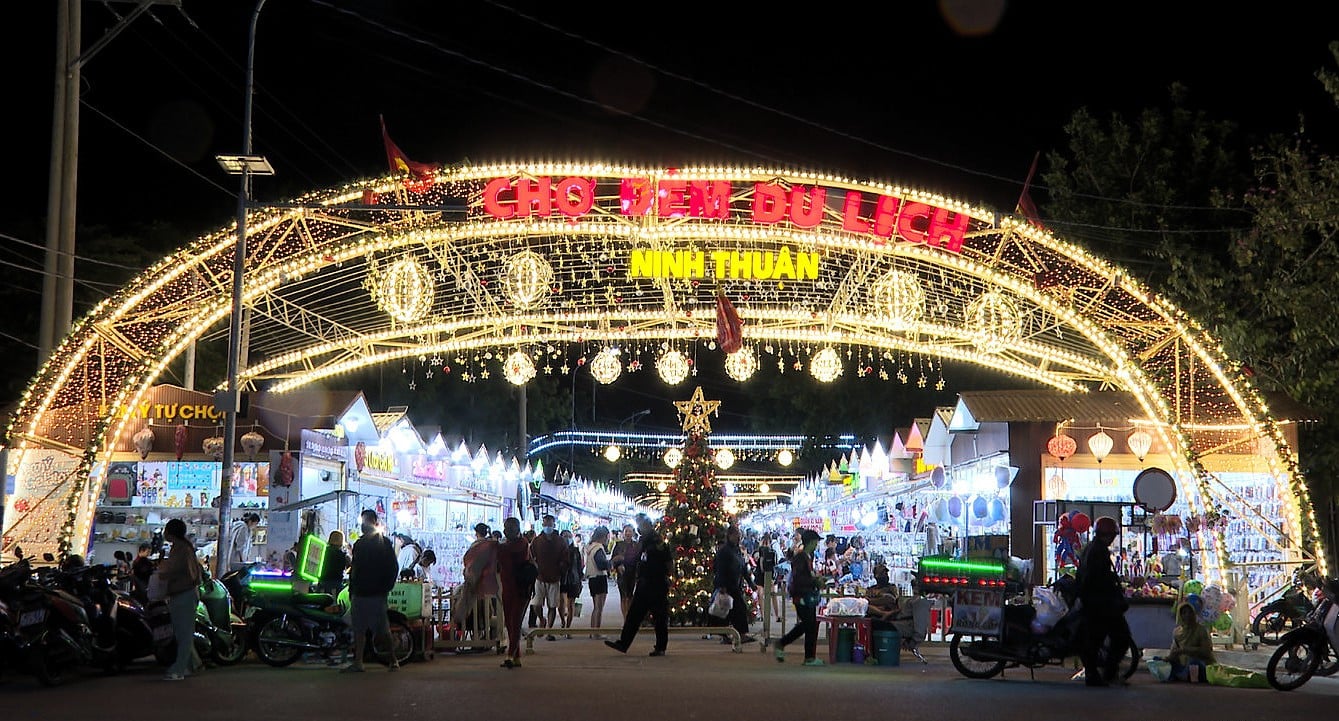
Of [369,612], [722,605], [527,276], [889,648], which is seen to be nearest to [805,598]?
[889,648]

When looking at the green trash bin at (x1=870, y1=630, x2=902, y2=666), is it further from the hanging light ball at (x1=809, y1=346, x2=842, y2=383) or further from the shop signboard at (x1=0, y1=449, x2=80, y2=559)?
the shop signboard at (x1=0, y1=449, x2=80, y2=559)

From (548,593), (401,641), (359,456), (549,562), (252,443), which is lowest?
(401,641)

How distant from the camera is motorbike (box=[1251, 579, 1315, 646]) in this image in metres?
18.0

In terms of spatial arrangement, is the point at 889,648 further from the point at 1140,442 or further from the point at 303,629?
the point at 1140,442

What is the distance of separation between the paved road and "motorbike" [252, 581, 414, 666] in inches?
8.1

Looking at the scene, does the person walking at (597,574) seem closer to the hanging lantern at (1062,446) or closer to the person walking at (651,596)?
the person walking at (651,596)

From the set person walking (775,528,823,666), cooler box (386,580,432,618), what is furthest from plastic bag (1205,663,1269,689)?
cooler box (386,580,432,618)

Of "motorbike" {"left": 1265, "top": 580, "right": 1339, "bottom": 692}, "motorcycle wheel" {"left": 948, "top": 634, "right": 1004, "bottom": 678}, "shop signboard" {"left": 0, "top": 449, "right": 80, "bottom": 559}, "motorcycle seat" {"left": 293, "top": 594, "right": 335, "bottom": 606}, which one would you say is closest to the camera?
"motorbike" {"left": 1265, "top": 580, "right": 1339, "bottom": 692}

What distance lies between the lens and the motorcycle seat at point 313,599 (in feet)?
46.6

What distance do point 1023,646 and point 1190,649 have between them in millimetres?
1742

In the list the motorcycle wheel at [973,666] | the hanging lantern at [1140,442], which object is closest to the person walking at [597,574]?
the motorcycle wheel at [973,666]

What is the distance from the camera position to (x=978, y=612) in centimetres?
1336

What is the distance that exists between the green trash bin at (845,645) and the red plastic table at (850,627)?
2.2 inches

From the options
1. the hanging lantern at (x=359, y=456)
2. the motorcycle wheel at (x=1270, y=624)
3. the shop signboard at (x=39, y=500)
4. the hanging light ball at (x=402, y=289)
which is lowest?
the motorcycle wheel at (x=1270, y=624)
